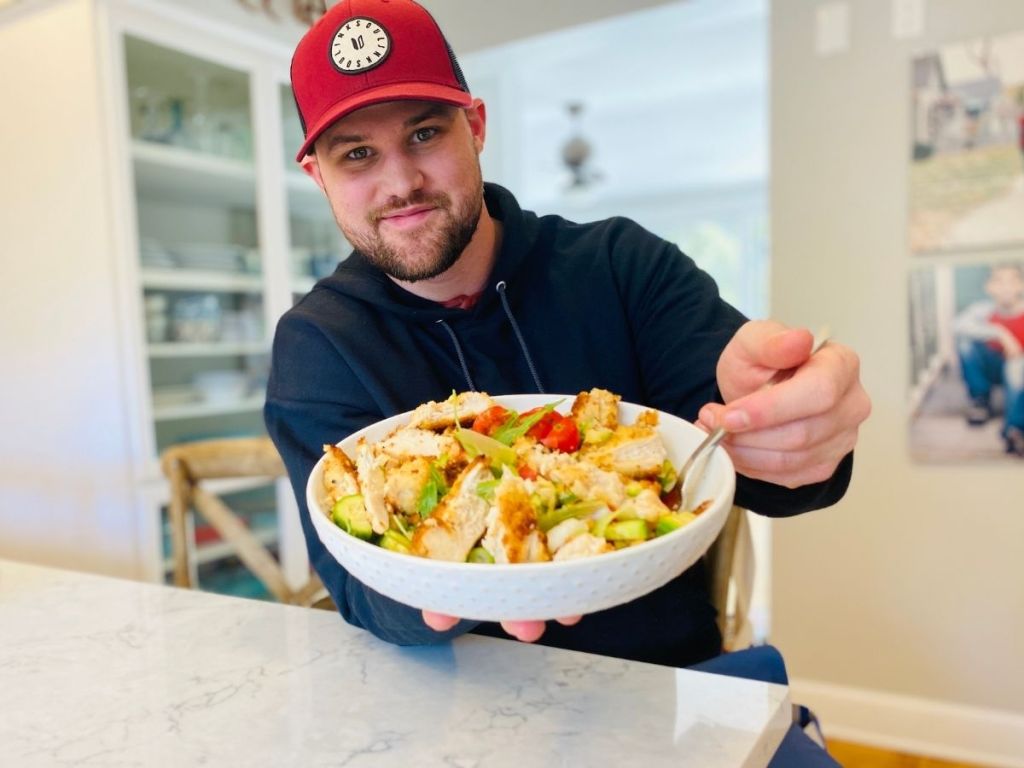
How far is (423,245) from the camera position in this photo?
0.89 m

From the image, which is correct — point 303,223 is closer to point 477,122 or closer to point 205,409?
point 205,409

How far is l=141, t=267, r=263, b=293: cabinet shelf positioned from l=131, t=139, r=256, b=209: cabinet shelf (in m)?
0.25

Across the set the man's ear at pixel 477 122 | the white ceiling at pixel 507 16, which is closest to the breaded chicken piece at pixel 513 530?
the man's ear at pixel 477 122

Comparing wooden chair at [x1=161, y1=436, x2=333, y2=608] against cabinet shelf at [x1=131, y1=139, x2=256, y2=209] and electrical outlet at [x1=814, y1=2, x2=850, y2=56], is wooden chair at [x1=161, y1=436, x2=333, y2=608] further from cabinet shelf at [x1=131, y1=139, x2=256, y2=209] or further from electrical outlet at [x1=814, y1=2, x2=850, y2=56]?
electrical outlet at [x1=814, y1=2, x2=850, y2=56]

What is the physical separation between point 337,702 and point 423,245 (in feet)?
1.69

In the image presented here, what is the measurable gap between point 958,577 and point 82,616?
72.8 inches

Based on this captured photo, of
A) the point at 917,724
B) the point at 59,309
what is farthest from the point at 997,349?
the point at 59,309

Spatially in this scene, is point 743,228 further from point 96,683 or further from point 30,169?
point 96,683

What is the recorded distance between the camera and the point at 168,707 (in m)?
0.63

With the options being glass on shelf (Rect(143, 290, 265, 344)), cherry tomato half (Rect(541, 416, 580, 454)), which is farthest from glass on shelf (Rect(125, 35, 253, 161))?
cherry tomato half (Rect(541, 416, 580, 454))

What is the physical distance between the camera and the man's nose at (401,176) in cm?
85

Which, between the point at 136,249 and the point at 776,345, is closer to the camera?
the point at 776,345

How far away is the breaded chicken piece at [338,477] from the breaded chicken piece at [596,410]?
0.19 meters

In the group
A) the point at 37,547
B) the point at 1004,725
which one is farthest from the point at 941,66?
the point at 37,547
